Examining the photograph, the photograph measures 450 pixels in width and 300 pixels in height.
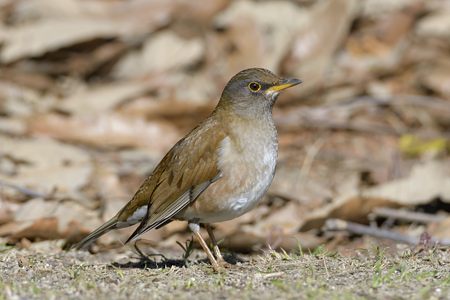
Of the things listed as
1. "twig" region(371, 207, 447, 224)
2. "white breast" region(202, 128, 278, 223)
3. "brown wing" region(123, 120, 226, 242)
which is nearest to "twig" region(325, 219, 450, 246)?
"twig" region(371, 207, 447, 224)

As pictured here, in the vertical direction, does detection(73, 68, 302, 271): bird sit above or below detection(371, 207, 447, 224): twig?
above

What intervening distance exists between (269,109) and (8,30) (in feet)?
14.9

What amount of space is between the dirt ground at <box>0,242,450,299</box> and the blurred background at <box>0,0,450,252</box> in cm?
153

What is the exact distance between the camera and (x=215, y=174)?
5.64 metres

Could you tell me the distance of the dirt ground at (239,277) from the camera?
4.50 m

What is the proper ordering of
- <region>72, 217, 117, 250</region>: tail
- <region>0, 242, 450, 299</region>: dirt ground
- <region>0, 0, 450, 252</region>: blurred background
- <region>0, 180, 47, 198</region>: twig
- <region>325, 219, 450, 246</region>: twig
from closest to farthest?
<region>0, 242, 450, 299</region>: dirt ground
<region>72, 217, 117, 250</region>: tail
<region>325, 219, 450, 246</region>: twig
<region>0, 180, 47, 198</region>: twig
<region>0, 0, 450, 252</region>: blurred background

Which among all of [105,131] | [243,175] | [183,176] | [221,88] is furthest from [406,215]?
[105,131]

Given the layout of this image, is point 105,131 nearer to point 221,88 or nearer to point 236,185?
point 221,88

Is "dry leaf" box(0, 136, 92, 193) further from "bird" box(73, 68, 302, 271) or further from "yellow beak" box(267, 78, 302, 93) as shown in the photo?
"yellow beak" box(267, 78, 302, 93)

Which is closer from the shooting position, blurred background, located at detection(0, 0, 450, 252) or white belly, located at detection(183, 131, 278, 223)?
Result: white belly, located at detection(183, 131, 278, 223)

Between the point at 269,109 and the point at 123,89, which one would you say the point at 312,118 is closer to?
the point at 123,89

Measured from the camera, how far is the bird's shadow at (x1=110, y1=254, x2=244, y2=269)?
567 cm

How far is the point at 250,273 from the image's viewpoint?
5113 mm

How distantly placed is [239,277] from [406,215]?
2888 mm
